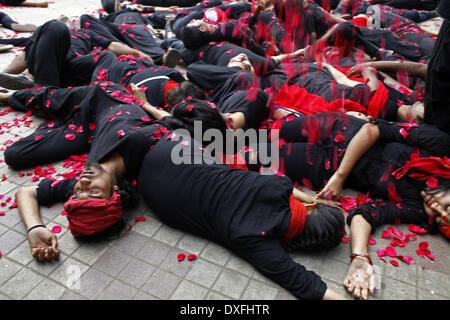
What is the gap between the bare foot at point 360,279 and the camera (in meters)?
2.05

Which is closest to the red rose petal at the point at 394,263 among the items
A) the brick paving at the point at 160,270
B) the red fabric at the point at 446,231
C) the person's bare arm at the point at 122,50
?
the brick paving at the point at 160,270

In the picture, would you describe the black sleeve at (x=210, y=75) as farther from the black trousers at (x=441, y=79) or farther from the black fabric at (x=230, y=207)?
the black trousers at (x=441, y=79)

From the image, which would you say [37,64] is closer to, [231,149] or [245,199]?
[231,149]

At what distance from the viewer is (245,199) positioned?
7.40 feet

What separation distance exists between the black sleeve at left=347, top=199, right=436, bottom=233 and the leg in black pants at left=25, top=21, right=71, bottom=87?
11.9 feet

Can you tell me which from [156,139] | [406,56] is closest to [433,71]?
[156,139]

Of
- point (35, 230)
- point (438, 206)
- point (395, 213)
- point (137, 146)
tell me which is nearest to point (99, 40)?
point (137, 146)

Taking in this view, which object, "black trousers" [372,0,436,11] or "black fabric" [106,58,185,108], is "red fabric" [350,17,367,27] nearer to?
"black trousers" [372,0,436,11]

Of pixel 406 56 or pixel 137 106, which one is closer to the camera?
pixel 137 106

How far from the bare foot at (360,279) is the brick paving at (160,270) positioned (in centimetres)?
6

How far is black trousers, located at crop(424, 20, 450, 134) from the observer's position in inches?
83.0

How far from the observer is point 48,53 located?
396 cm

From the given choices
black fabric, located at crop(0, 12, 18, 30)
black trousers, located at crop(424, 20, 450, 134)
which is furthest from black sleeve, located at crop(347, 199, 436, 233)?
black fabric, located at crop(0, 12, 18, 30)
